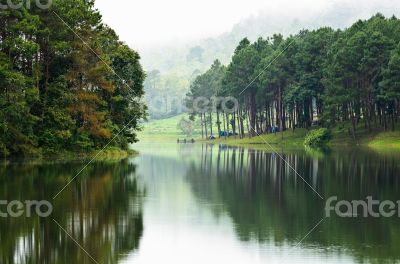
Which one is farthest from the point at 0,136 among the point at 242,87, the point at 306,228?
the point at 242,87

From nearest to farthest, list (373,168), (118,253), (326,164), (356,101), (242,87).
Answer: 1. (118,253)
2. (373,168)
3. (326,164)
4. (356,101)
5. (242,87)

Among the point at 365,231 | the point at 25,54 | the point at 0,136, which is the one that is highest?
the point at 25,54

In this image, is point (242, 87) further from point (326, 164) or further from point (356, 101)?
point (326, 164)

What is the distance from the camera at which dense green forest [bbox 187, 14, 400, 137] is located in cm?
10844

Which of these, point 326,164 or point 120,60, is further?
point 120,60

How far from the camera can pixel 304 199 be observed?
36438 mm

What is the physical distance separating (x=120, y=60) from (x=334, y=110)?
43.3m

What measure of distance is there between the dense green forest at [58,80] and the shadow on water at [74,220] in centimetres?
1722

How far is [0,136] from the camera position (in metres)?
65.9
